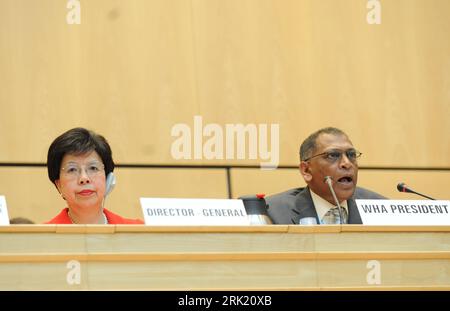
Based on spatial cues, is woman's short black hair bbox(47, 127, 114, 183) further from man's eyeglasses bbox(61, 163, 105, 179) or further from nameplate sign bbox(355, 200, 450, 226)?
nameplate sign bbox(355, 200, 450, 226)

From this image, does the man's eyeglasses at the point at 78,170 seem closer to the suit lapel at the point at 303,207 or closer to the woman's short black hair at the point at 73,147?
the woman's short black hair at the point at 73,147

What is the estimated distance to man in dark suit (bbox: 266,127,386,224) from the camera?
3697mm

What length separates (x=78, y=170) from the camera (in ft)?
10.7

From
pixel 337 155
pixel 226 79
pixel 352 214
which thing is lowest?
pixel 352 214

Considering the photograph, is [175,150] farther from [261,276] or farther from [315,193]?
[261,276]

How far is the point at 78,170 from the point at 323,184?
1054 millimetres

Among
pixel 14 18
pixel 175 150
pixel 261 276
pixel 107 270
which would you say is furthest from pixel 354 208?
pixel 14 18

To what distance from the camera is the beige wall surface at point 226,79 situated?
14.5ft

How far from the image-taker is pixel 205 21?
4.65 m

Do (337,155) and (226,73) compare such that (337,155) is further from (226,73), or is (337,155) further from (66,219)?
(66,219)
